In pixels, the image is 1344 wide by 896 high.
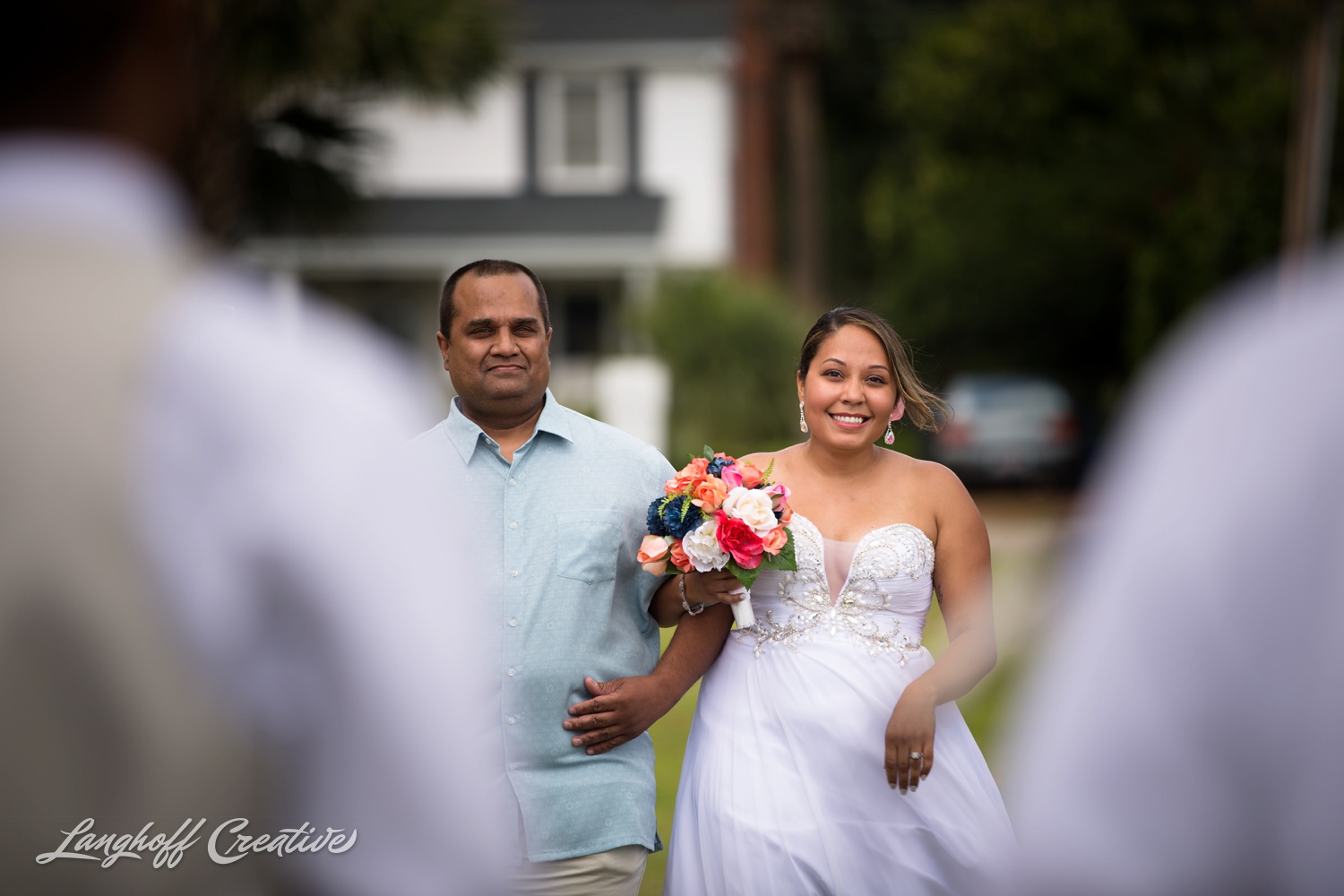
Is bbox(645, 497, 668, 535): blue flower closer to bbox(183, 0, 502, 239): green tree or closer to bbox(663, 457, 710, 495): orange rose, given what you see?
bbox(663, 457, 710, 495): orange rose

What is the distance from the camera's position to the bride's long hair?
3.78 metres

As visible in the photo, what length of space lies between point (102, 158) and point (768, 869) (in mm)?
2744

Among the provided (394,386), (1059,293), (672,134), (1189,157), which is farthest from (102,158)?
(1059,293)

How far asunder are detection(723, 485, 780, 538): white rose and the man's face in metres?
0.61

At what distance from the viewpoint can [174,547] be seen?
135cm

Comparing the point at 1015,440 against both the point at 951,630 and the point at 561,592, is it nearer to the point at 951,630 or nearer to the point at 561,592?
the point at 951,630

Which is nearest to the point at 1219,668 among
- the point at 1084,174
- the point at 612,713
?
the point at 612,713

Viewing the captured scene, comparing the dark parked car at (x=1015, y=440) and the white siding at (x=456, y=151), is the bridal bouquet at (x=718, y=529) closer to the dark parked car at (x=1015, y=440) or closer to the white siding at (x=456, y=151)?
the dark parked car at (x=1015, y=440)

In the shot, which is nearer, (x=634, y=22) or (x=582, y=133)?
(x=634, y=22)

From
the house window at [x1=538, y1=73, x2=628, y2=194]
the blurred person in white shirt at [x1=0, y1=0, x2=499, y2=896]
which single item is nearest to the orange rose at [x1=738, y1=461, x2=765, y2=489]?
the blurred person in white shirt at [x1=0, y1=0, x2=499, y2=896]

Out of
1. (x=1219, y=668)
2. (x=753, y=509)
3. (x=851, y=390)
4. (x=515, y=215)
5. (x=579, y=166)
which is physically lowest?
(x=753, y=509)

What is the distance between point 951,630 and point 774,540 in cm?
57

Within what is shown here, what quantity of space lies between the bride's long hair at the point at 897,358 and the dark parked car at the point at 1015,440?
14.5 m

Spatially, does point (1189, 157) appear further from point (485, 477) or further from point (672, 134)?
point (485, 477)
